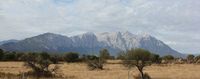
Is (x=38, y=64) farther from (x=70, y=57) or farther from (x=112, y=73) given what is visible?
(x=70, y=57)

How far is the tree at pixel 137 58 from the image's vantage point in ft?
191

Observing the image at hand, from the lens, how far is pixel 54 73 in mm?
54094

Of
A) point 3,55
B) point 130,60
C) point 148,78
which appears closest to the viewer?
point 148,78

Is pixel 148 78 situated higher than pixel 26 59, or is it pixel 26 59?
pixel 26 59

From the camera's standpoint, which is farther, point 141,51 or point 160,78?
point 141,51

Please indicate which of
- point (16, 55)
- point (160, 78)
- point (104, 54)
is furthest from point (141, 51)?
point (16, 55)

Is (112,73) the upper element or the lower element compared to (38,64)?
lower

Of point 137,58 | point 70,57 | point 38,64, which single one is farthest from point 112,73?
point 70,57

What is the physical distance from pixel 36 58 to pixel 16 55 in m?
67.6

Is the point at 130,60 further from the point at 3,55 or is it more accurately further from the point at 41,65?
the point at 3,55

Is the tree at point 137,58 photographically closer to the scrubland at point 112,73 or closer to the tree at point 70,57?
the scrubland at point 112,73

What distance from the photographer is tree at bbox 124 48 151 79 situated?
5819 cm

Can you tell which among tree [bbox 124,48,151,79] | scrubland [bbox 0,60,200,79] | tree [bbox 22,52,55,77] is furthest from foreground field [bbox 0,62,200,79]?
tree [bbox 22,52,55,77]

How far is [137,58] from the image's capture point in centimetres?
5847
